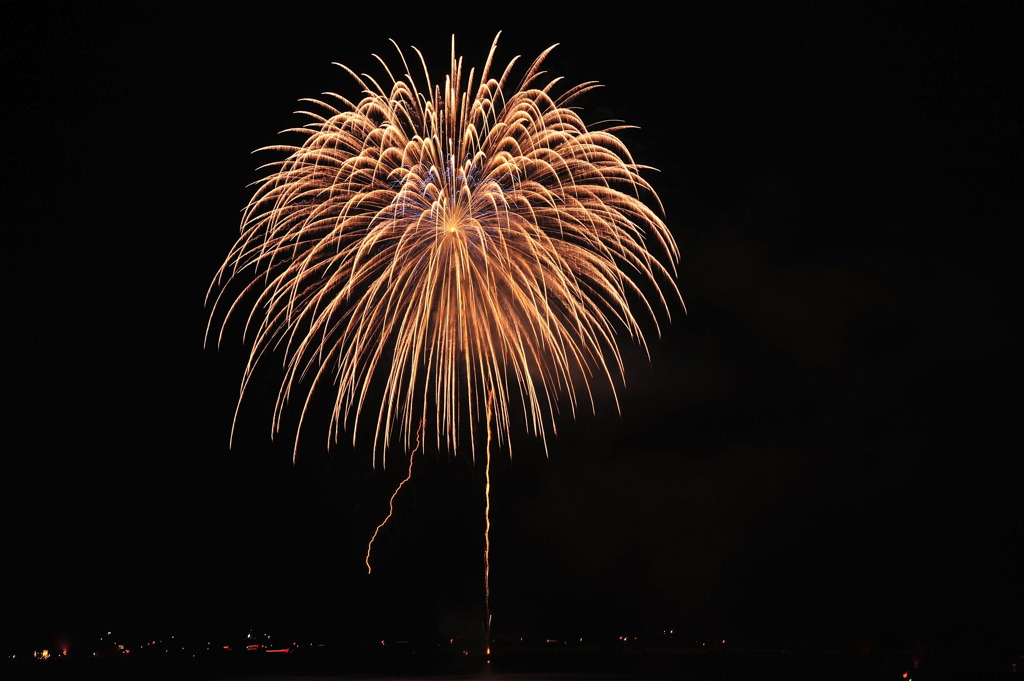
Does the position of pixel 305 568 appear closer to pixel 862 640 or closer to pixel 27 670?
pixel 27 670

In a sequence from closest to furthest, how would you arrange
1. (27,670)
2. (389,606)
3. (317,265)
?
(317,265) → (27,670) → (389,606)

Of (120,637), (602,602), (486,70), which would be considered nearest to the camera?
(486,70)

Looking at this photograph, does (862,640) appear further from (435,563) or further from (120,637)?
(120,637)

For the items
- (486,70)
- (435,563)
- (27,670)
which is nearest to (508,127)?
(486,70)

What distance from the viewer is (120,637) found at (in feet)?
353

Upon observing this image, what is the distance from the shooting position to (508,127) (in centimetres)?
2859

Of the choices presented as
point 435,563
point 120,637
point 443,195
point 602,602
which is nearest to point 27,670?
point 120,637

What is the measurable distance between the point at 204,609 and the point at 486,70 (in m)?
99.0

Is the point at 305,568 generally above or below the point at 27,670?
above

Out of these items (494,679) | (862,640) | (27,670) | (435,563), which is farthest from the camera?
(435,563)

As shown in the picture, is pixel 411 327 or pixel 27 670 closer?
pixel 411 327

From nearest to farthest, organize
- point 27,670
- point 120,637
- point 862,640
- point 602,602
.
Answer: point 862,640 < point 27,670 < point 120,637 < point 602,602

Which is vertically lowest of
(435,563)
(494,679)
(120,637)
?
(494,679)

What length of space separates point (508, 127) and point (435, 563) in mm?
93577
